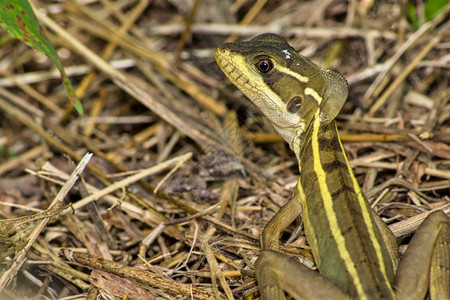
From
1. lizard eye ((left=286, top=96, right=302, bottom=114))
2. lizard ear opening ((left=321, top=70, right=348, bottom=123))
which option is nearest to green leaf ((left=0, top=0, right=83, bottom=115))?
lizard eye ((left=286, top=96, right=302, bottom=114))

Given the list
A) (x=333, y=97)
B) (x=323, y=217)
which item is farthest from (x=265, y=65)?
(x=323, y=217)

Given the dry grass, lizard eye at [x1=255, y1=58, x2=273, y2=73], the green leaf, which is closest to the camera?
the green leaf

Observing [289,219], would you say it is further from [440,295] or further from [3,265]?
[3,265]

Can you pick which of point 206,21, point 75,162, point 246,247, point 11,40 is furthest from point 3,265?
point 206,21

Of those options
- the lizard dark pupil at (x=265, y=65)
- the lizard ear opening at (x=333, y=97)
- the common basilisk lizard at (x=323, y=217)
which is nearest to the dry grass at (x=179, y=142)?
the common basilisk lizard at (x=323, y=217)

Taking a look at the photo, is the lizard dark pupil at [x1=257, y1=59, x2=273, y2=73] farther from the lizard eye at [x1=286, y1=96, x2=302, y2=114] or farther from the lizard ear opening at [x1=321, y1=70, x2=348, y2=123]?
the lizard ear opening at [x1=321, y1=70, x2=348, y2=123]

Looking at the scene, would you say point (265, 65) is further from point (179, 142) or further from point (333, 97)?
point (179, 142)
